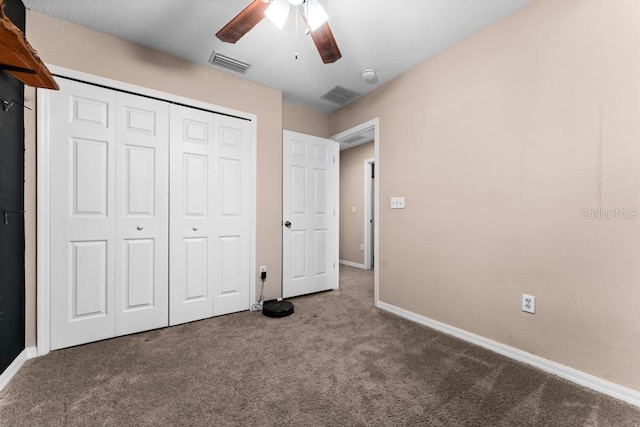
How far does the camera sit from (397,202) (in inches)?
111

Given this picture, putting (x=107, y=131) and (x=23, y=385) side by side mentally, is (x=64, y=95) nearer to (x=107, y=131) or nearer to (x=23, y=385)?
(x=107, y=131)

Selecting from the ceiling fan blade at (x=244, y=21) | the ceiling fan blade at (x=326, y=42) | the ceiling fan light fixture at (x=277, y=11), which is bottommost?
the ceiling fan blade at (x=326, y=42)

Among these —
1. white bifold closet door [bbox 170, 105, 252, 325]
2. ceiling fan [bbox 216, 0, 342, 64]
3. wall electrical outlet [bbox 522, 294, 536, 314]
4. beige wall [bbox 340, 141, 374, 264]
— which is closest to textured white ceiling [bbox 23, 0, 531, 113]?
ceiling fan [bbox 216, 0, 342, 64]

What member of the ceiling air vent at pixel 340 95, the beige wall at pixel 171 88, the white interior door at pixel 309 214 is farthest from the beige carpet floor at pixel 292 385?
the ceiling air vent at pixel 340 95

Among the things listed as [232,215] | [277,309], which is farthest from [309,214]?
[277,309]

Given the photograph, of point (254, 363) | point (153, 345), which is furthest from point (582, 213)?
point (153, 345)

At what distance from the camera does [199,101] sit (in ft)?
8.63

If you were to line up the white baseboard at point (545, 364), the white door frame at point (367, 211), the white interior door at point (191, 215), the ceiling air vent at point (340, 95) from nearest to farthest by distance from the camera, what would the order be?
the white baseboard at point (545, 364) < the white interior door at point (191, 215) < the ceiling air vent at point (340, 95) < the white door frame at point (367, 211)

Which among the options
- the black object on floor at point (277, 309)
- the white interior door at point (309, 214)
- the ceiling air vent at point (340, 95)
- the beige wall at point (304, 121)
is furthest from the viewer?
the beige wall at point (304, 121)

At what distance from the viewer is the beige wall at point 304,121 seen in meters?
3.49

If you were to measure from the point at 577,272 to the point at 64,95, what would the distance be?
12.3 ft

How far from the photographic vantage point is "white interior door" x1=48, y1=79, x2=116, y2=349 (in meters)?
1.99

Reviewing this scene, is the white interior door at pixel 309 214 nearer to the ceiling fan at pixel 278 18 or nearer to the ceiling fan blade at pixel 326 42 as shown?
the ceiling fan blade at pixel 326 42

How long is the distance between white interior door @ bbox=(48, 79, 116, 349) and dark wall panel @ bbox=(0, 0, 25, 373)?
0.16m
